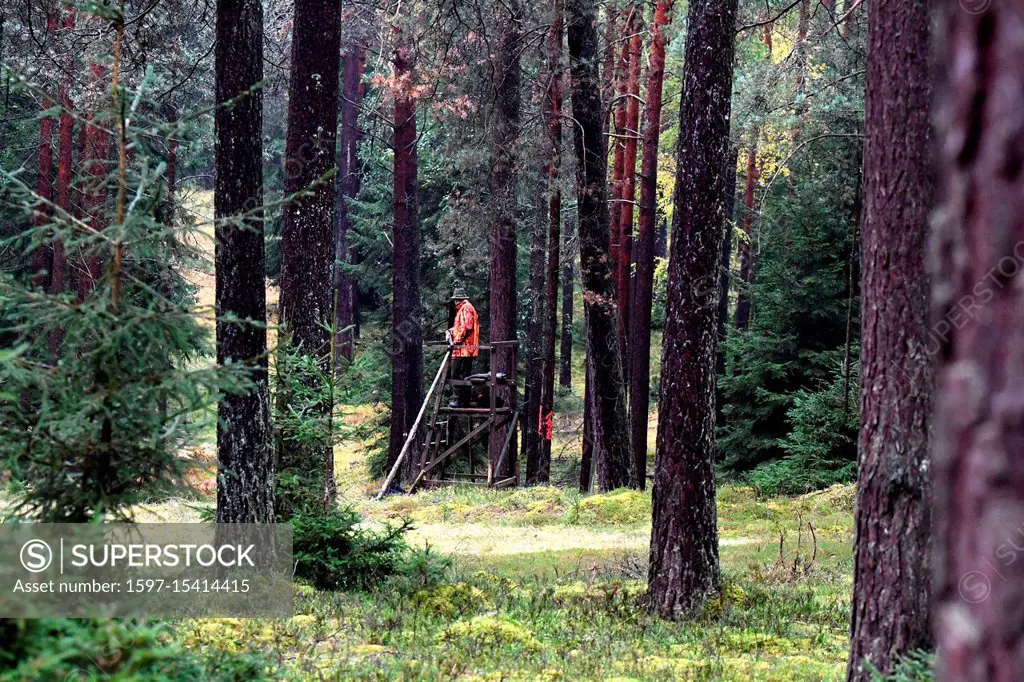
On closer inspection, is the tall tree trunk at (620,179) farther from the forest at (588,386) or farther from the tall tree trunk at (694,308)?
the tall tree trunk at (694,308)

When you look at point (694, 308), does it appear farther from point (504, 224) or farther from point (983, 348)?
point (504, 224)

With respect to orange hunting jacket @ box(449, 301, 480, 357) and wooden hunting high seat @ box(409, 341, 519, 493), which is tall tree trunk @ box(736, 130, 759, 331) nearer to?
wooden hunting high seat @ box(409, 341, 519, 493)

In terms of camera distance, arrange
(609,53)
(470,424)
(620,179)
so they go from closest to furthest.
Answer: (609,53), (620,179), (470,424)

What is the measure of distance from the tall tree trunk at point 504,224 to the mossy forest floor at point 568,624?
26.1 feet

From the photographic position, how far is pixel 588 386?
20.4 meters

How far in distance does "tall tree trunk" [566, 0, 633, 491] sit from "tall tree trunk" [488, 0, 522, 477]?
1303mm

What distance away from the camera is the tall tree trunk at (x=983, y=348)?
1.45 metres

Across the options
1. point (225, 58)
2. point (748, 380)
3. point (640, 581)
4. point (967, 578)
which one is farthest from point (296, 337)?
point (748, 380)

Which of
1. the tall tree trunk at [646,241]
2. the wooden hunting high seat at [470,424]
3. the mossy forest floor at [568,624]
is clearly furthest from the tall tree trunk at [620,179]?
the mossy forest floor at [568,624]

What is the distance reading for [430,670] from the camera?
6.05 metres

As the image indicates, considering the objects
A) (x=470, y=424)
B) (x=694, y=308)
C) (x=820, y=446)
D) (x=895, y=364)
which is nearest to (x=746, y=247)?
(x=470, y=424)

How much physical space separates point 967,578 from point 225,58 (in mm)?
8163

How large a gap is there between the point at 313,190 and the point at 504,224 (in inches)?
482

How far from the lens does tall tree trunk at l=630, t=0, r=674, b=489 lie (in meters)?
19.5
